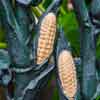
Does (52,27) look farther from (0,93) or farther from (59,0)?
(0,93)

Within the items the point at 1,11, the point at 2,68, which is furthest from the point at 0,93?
the point at 1,11

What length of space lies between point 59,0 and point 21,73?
0.16 metres

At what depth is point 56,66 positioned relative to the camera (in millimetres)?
749

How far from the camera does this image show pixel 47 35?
72 cm

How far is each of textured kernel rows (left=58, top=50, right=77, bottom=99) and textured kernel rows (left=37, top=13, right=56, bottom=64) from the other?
0.03 meters

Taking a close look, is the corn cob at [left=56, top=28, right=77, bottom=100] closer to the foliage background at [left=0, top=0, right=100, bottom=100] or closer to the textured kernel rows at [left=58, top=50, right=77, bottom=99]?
the textured kernel rows at [left=58, top=50, right=77, bottom=99]

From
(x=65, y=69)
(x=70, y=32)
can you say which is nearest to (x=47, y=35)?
(x=65, y=69)

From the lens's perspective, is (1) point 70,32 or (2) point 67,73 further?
(1) point 70,32

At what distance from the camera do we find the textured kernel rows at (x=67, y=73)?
29.1 inches

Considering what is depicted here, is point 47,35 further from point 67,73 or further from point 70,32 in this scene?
point 70,32

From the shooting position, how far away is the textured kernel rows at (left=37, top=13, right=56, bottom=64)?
0.72 m

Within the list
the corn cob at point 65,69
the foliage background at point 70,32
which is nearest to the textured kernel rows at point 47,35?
the corn cob at point 65,69

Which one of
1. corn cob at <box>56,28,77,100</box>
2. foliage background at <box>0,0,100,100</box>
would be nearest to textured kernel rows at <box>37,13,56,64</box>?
corn cob at <box>56,28,77,100</box>

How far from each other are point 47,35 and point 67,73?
0.28 feet
